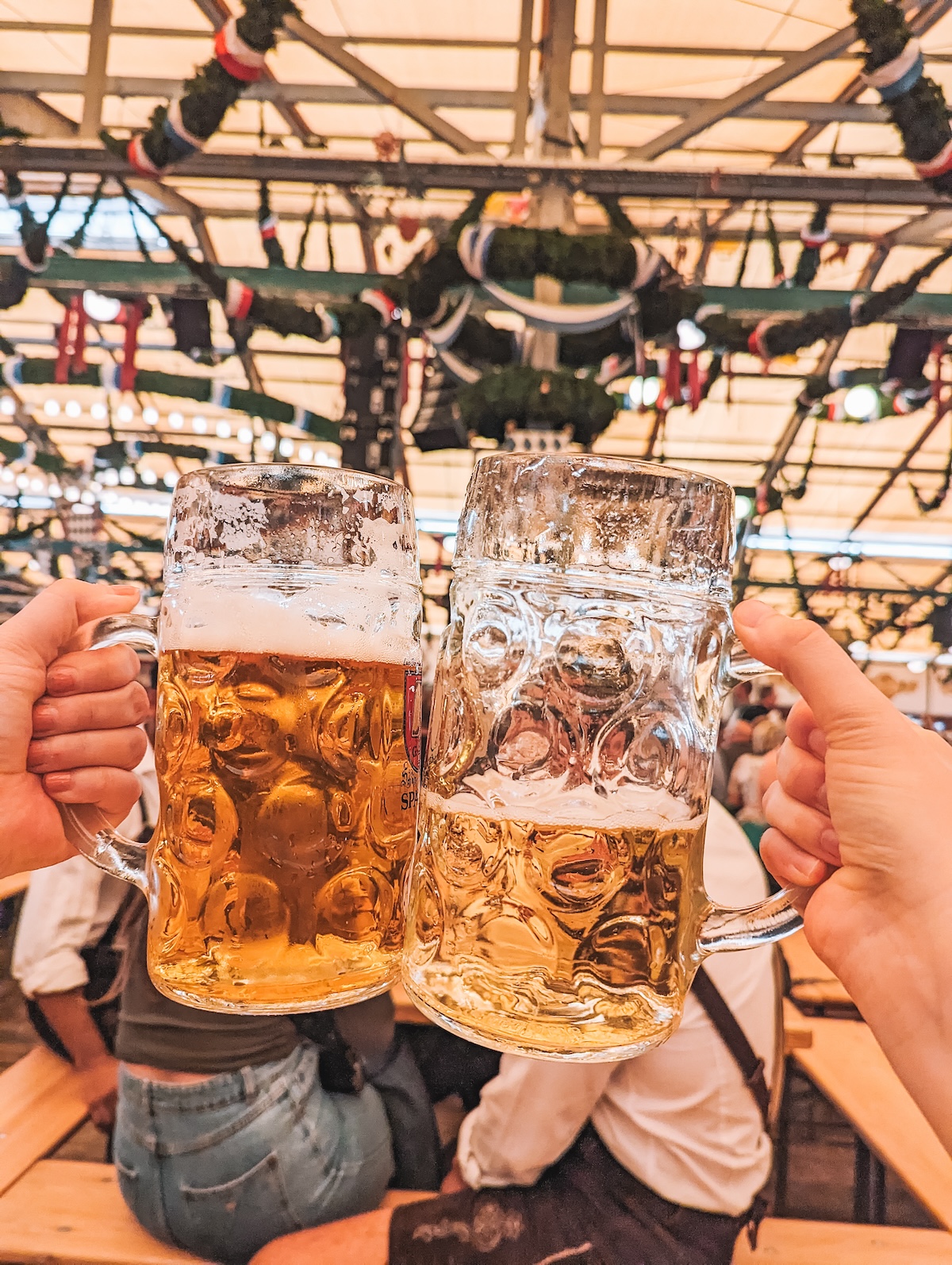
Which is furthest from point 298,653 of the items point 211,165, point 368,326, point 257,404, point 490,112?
point 490,112

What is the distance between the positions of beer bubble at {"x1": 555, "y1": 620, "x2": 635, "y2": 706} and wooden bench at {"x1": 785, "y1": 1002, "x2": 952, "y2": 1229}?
1.63 m

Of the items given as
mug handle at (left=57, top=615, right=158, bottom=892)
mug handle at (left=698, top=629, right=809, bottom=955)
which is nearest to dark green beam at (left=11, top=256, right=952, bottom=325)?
mug handle at (left=57, top=615, right=158, bottom=892)

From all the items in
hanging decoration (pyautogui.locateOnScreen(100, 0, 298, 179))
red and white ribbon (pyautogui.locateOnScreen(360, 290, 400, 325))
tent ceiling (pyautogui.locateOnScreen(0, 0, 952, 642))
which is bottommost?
red and white ribbon (pyautogui.locateOnScreen(360, 290, 400, 325))

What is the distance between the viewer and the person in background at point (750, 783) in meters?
2.93

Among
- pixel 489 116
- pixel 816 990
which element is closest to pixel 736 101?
pixel 489 116

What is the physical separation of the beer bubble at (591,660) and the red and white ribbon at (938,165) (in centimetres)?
312

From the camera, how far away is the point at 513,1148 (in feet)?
6.12

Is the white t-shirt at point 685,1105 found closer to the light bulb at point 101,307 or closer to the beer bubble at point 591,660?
the beer bubble at point 591,660

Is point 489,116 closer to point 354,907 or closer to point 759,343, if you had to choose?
point 759,343

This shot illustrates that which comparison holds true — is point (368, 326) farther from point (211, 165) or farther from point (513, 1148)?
point (513, 1148)

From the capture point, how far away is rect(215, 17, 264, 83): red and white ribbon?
2.87m

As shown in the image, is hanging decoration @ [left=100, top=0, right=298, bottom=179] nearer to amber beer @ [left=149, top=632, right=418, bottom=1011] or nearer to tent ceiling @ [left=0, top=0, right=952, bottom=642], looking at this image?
tent ceiling @ [left=0, top=0, right=952, bottom=642]

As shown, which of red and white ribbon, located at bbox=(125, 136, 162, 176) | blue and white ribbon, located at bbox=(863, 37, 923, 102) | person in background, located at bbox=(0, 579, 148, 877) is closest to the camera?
person in background, located at bbox=(0, 579, 148, 877)

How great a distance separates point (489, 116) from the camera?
16.8 feet
